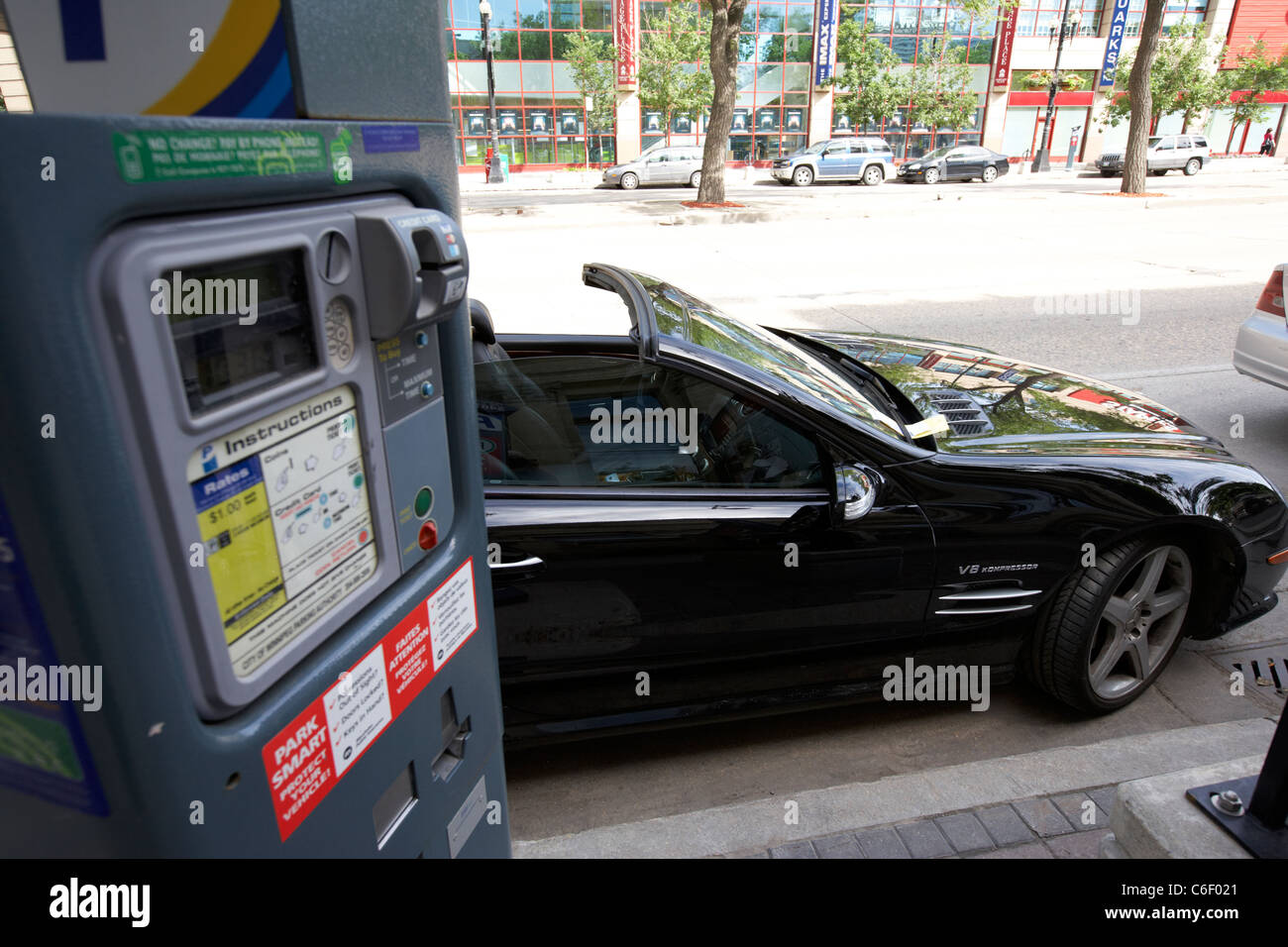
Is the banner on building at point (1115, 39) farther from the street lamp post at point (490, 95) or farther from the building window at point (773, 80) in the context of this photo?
the street lamp post at point (490, 95)

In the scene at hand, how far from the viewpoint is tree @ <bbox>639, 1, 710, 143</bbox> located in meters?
31.3

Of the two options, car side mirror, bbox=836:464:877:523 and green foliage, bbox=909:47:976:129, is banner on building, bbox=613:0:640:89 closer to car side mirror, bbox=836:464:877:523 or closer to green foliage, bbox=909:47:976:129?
green foliage, bbox=909:47:976:129

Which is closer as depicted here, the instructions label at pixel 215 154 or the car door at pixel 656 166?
the instructions label at pixel 215 154

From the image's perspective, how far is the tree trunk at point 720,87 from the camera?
16.4 meters

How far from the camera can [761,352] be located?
123 inches

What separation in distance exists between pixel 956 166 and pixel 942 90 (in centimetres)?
762

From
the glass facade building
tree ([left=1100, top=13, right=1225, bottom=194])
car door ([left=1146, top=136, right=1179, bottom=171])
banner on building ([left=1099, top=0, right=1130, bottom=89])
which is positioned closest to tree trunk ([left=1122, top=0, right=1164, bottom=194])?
the glass facade building

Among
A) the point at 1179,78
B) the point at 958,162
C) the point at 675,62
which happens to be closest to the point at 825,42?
the point at 675,62

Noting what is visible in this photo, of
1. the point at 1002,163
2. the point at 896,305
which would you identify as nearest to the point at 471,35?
the point at 1002,163

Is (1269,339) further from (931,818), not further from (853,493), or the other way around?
(931,818)

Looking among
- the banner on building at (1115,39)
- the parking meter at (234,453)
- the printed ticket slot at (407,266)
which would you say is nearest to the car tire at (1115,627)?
the parking meter at (234,453)

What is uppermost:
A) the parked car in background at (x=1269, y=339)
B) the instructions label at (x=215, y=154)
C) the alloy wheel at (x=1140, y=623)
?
the instructions label at (x=215, y=154)

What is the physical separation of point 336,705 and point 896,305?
902cm

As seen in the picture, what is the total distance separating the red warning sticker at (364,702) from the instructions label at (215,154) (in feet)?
2.24
